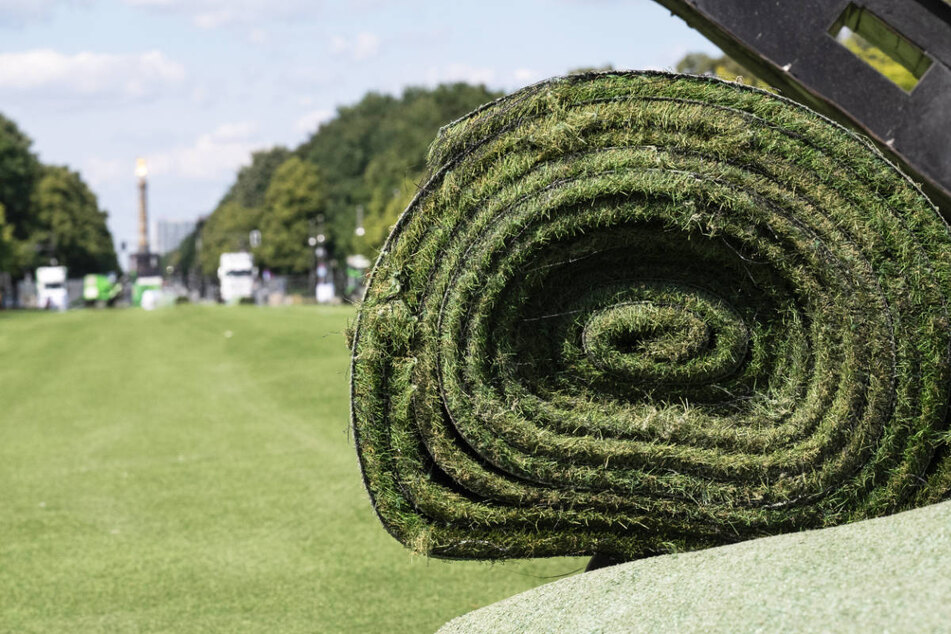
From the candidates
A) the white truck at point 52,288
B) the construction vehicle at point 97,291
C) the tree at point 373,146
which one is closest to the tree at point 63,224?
the construction vehicle at point 97,291

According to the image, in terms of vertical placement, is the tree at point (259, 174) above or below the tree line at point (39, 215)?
above

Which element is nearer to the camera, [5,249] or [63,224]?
[5,249]

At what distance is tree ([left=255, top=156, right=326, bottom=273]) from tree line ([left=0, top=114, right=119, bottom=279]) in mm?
16794

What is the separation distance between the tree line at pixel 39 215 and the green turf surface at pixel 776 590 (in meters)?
67.1

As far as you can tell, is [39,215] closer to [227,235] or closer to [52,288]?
[52,288]

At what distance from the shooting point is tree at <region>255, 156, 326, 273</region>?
93188 mm

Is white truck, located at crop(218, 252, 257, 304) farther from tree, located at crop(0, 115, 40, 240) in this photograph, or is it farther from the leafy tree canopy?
the leafy tree canopy

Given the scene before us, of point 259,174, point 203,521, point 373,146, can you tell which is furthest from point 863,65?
point 259,174

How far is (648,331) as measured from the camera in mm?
4508

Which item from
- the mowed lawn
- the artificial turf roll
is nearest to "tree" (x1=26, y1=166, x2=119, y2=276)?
the mowed lawn

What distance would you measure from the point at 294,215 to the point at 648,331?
90673mm

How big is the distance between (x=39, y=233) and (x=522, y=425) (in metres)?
88.4

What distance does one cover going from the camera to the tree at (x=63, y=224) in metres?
87.1

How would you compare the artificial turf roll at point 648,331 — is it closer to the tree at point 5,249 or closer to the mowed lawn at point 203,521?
the mowed lawn at point 203,521
